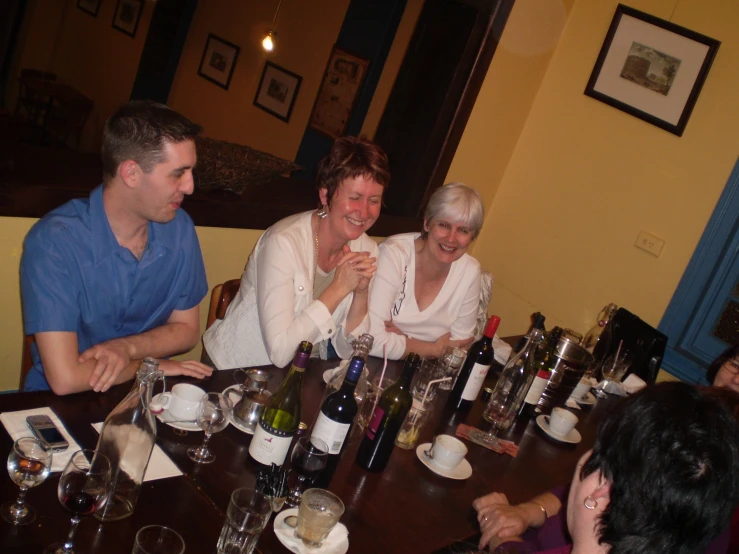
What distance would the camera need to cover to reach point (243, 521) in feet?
3.82

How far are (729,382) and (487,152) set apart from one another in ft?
6.08

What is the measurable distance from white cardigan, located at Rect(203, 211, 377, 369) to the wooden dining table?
13 cm

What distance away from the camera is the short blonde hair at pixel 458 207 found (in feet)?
8.55

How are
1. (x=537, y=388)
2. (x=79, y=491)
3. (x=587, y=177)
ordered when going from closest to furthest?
(x=79, y=491), (x=537, y=388), (x=587, y=177)

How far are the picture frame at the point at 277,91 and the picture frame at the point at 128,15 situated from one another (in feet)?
7.48

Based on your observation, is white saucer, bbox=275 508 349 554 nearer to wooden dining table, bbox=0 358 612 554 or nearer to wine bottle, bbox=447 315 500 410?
wooden dining table, bbox=0 358 612 554

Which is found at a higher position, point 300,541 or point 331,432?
point 331,432

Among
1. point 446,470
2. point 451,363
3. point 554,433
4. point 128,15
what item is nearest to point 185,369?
point 446,470

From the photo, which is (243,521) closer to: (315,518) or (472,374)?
(315,518)

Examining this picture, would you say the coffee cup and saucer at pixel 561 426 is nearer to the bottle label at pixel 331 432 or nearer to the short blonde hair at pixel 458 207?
the short blonde hair at pixel 458 207

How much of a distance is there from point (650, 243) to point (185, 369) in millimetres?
2668

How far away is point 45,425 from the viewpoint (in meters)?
1.34

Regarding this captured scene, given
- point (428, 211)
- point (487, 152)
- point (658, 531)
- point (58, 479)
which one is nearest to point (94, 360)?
point (58, 479)

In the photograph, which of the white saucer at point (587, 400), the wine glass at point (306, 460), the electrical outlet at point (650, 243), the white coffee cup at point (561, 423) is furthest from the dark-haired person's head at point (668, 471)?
the electrical outlet at point (650, 243)
